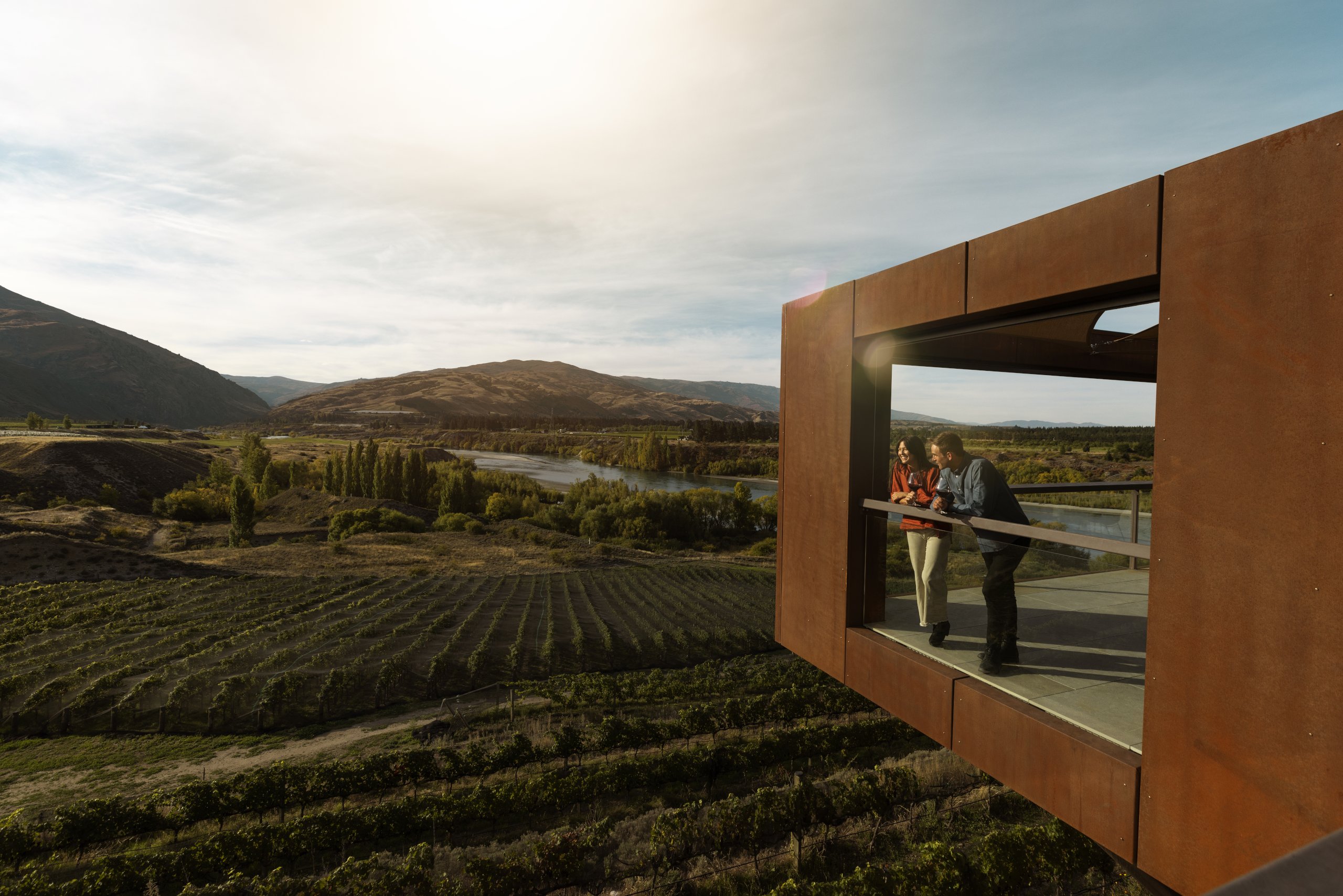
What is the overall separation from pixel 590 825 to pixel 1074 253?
1215 centimetres

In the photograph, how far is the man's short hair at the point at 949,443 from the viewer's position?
130 inches

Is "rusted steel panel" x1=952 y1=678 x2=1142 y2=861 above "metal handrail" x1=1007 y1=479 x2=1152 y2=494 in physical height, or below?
below

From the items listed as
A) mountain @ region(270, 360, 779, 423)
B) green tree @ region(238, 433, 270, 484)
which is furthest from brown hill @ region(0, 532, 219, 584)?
mountain @ region(270, 360, 779, 423)

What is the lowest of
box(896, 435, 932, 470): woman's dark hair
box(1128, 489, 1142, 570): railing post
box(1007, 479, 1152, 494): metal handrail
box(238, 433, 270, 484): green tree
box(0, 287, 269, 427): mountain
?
box(238, 433, 270, 484): green tree

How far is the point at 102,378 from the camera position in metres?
133

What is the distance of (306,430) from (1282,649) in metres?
116

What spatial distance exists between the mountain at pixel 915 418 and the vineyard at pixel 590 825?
7.69 metres

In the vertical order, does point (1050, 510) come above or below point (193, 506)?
above

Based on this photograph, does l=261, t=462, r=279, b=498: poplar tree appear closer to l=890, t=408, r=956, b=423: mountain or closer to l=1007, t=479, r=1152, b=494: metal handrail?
l=890, t=408, r=956, b=423: mountain

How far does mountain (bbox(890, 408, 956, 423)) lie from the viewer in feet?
11.5

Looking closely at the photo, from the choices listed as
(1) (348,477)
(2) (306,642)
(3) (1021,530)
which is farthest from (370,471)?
(3) (1021,530)

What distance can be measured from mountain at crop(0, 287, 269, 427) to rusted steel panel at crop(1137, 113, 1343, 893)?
155m

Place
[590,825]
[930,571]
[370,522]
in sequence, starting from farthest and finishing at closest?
[370,522] → [590,825] → [930,571]

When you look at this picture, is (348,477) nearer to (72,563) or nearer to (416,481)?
(416,481)
